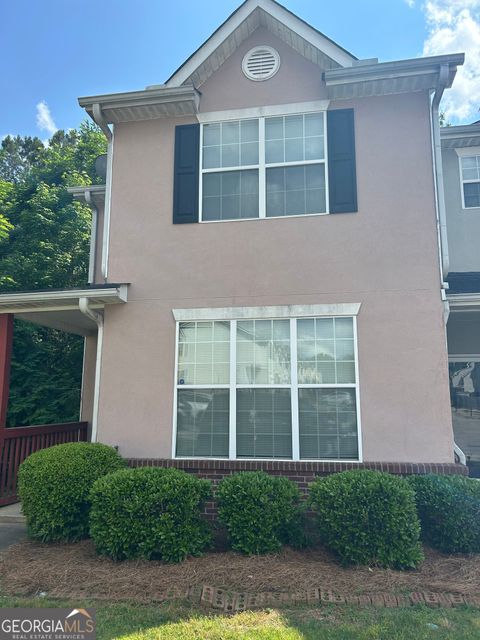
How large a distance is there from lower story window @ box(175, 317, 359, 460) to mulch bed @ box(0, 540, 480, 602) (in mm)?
1540

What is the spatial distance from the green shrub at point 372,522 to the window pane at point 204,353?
7.80 ft

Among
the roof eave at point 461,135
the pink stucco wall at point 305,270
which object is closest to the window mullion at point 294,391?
the pink stucco wall at point 305,270

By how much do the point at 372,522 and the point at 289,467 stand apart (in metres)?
1.46

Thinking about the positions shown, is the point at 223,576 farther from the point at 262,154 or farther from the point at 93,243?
the point at 93,243

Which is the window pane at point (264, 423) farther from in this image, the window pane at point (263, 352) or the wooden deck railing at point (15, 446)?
the wooden deck railing at point (15, 446)

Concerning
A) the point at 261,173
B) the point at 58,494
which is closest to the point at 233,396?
the point at 58,494

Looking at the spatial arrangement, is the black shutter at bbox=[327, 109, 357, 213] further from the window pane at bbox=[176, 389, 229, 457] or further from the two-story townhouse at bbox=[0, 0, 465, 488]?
the window pane at bbox=[176, 389, 229, 457]

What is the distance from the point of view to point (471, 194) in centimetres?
883

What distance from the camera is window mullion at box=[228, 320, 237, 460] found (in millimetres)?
6589

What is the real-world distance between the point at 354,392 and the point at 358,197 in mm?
2942

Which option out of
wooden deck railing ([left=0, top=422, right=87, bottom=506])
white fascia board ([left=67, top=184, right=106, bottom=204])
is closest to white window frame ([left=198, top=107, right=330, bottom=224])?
white fascia board ([left=67, top=184, right=106, bottom=204])

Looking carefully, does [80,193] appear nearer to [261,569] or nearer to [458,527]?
[261,569]

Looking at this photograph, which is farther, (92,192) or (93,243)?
(93,243)

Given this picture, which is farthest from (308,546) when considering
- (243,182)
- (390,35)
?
(390,35)
